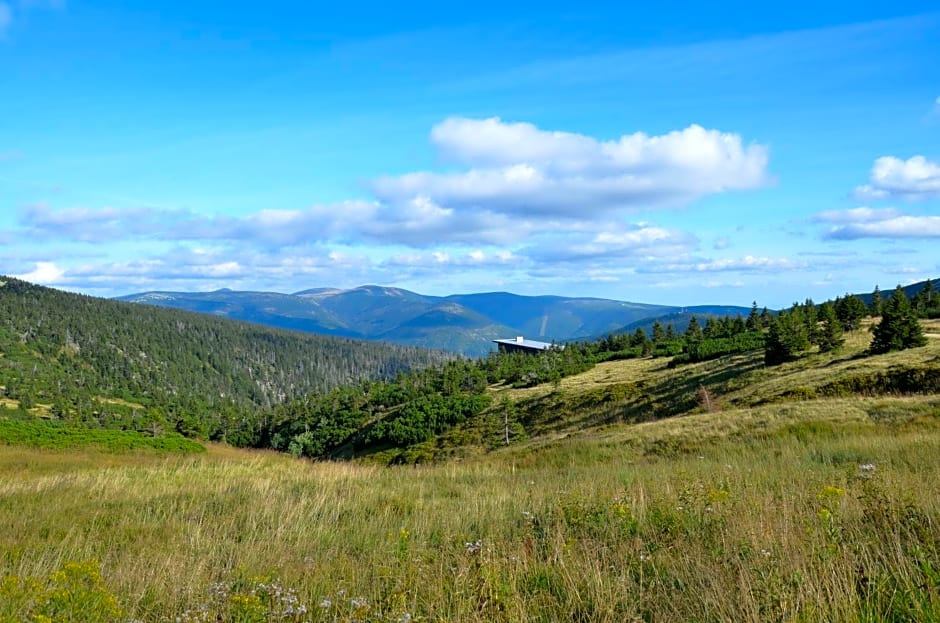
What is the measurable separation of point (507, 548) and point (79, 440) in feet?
76.1

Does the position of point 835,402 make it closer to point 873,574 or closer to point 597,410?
point 873,574

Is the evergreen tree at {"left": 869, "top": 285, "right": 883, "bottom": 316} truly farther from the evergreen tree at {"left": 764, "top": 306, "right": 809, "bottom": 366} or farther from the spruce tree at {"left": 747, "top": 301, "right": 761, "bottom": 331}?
the evergreen tree at {"left": 764, "top": 306, "right": 809, "bottom": 366}

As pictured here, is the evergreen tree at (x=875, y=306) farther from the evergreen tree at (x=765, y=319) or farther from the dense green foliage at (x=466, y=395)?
the evergreen tree at (x=765, y=319)

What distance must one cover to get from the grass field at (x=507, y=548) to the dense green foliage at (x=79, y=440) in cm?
1304

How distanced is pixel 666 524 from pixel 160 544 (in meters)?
4.93

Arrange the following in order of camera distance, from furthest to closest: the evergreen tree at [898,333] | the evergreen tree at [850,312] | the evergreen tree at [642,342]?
the evergreen tree at [642,342] < the evergreen tree at [850,312] < the evergreen tree at [898,333]

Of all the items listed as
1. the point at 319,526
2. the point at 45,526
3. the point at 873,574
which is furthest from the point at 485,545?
the point at 45,526

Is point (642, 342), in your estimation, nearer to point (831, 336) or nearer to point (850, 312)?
point (850, 312)

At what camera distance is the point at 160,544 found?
224 inches

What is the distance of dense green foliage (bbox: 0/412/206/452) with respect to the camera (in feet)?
69.6

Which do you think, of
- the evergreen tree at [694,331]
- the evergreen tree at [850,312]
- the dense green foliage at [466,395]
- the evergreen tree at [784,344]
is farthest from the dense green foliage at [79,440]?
the evergreen tree at [694,331]

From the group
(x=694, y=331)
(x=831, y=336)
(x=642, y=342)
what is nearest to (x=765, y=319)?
(x=694, y=331)

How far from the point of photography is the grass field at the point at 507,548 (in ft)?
12.0

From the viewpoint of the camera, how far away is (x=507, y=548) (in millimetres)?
5168
